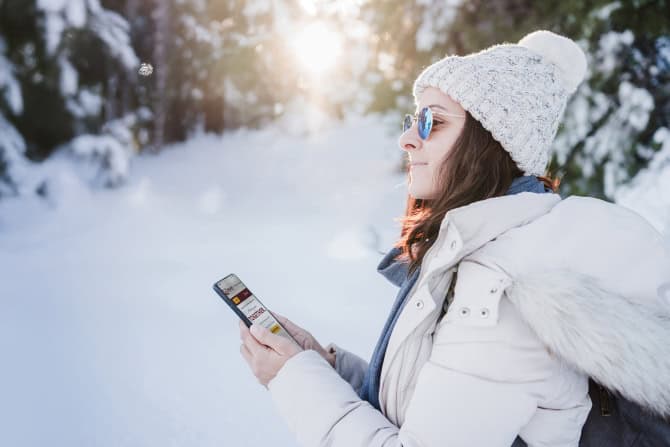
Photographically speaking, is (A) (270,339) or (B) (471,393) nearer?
(B) (471,393)

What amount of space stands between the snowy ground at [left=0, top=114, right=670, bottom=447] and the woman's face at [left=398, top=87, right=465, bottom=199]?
0.42 metres

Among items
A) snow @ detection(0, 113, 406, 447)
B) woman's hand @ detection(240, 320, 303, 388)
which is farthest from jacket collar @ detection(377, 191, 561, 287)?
snow @ detection(0, 113, 406, 447)

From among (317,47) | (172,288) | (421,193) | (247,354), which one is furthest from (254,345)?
(317,47)

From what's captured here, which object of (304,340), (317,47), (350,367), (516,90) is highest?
(317,47)

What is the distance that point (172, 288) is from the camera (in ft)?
13.1

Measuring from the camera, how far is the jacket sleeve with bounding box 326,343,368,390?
5.99 ft

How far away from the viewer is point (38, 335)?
310 centimetres

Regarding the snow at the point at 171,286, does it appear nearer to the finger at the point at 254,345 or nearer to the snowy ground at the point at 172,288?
the snowy ground at the point at 172,288

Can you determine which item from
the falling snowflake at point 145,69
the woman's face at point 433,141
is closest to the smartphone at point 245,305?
the woman's face at point 433,141

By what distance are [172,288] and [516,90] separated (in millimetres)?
3393

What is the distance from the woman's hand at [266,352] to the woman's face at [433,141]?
2.10ft

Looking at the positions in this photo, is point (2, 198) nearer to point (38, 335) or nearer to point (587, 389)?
point (38, 335)

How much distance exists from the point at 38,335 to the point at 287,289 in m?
1.88

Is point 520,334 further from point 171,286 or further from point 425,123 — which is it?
point 171,286
